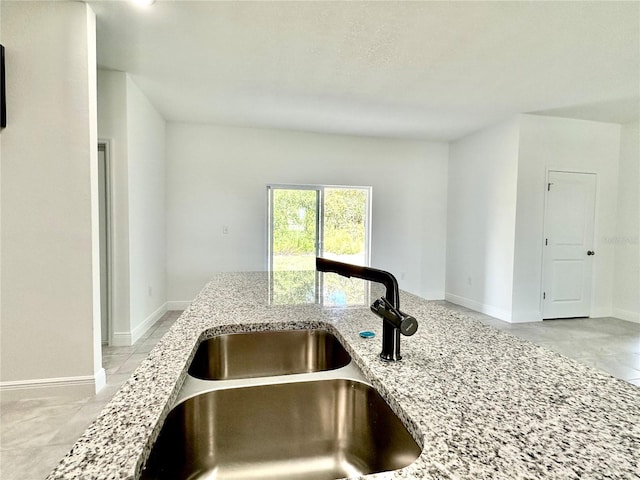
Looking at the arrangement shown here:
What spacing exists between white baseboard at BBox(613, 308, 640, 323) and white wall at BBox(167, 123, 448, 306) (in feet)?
7.98

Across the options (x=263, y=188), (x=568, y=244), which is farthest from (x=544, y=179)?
(x=263, y=188)

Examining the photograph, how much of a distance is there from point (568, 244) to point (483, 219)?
42.9 inches

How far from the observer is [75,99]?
1987 millimetres

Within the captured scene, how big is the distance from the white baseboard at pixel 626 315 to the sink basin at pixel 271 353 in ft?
16.7

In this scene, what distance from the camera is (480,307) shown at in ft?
14.3

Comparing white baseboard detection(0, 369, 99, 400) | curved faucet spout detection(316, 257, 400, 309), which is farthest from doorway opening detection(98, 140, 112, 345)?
curved faucet spout detection(316, 257, 400, 309)

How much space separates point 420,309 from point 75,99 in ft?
8.05

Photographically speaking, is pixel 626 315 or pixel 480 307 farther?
pixel 480 307

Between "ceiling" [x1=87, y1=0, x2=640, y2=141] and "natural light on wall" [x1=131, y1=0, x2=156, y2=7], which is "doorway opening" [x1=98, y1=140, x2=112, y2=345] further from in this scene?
"natural light on wall" [x1=131, y1=0, x2=156, y2=7]

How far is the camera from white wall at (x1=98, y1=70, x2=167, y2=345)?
2.84m

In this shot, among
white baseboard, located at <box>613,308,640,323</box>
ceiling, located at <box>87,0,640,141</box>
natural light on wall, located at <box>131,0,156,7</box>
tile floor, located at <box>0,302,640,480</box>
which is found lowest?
tile floor, located at <box>0,302,640,480</box>

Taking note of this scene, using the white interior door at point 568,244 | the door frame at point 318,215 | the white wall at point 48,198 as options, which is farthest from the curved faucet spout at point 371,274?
the white interior door at point 568,244

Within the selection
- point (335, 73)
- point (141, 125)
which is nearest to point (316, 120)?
point (335, 73)

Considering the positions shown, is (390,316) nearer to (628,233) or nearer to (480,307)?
(480,307)
